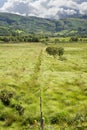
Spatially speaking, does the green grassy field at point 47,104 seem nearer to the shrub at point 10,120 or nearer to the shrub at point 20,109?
the shrub at point 10,120

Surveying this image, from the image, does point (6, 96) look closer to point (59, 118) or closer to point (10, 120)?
point (10, 120)

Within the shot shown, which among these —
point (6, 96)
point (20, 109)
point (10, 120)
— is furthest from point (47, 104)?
point (10, 120)

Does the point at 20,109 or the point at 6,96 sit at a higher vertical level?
the point at 6,96

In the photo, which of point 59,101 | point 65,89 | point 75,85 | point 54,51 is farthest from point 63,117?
point 54,51

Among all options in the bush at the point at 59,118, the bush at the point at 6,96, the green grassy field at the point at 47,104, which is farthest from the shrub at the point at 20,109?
the bush at the point at 59,118

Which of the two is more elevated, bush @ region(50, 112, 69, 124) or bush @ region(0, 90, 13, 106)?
bush @ region(0, 90, 13, 106)

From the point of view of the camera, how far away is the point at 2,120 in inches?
1629

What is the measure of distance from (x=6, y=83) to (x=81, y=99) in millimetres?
22155

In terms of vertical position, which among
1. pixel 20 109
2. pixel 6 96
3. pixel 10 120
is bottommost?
pixel 10 120

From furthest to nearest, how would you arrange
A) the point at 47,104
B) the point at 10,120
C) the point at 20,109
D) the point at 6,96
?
the point at 6,96 → the point at 47,104 → the point at 20,109 → the point at 10,120

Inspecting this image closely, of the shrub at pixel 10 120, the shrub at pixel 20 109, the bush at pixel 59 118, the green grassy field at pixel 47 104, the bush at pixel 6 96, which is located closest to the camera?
the green grassy field at pixel 47 104

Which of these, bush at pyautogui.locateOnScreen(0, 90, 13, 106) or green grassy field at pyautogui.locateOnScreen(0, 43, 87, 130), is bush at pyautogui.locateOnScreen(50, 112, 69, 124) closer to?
green grassy field at pyautogui.locateOnScreen(0, 43, 87, 130)

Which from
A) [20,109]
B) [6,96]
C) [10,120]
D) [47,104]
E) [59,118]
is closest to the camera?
[10,120]

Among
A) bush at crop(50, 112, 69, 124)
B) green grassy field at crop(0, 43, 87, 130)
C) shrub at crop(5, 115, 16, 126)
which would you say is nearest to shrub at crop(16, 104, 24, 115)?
green grassy field at crop(0, 43, 87, 130)
